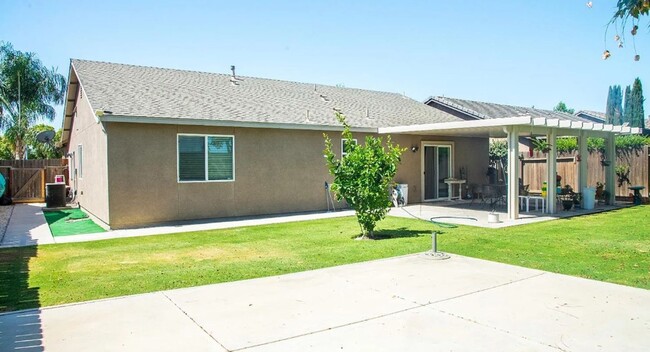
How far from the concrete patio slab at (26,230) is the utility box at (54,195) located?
2.70 feet

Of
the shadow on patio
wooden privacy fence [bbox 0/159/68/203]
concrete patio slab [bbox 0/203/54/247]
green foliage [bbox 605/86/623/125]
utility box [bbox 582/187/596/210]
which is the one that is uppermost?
green foliage [bbox 605/86/623/125]

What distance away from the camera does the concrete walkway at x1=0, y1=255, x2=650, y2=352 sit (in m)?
3.91

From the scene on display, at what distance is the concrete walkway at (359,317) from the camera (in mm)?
3914

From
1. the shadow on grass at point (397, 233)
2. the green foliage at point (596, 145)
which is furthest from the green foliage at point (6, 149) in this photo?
the green foliage at point (596, 145)

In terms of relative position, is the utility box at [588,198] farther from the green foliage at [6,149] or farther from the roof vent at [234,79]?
the green foliage at [6,149]

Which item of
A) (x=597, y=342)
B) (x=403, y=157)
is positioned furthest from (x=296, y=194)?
(x=597, y=342)

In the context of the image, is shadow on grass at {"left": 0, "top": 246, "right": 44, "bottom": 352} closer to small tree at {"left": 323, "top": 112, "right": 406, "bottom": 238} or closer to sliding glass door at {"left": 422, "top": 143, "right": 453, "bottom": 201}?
small tree at {"left": 323, "top": 112, "right": 406, "bottom": 238}

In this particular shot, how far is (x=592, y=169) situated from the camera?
17406 mm

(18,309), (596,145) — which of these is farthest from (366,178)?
(596,145)

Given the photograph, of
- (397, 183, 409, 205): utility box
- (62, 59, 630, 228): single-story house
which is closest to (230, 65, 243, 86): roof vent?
(62, 59, 630, 228): single-story house

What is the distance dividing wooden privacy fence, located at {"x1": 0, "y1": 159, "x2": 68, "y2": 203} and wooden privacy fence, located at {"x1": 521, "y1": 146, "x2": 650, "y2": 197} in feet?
65.1

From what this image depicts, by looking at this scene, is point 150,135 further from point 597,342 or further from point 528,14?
point 597,342

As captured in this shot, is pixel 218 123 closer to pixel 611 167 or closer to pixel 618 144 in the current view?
pixel 611 167

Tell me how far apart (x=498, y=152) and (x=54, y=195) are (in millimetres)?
18586
